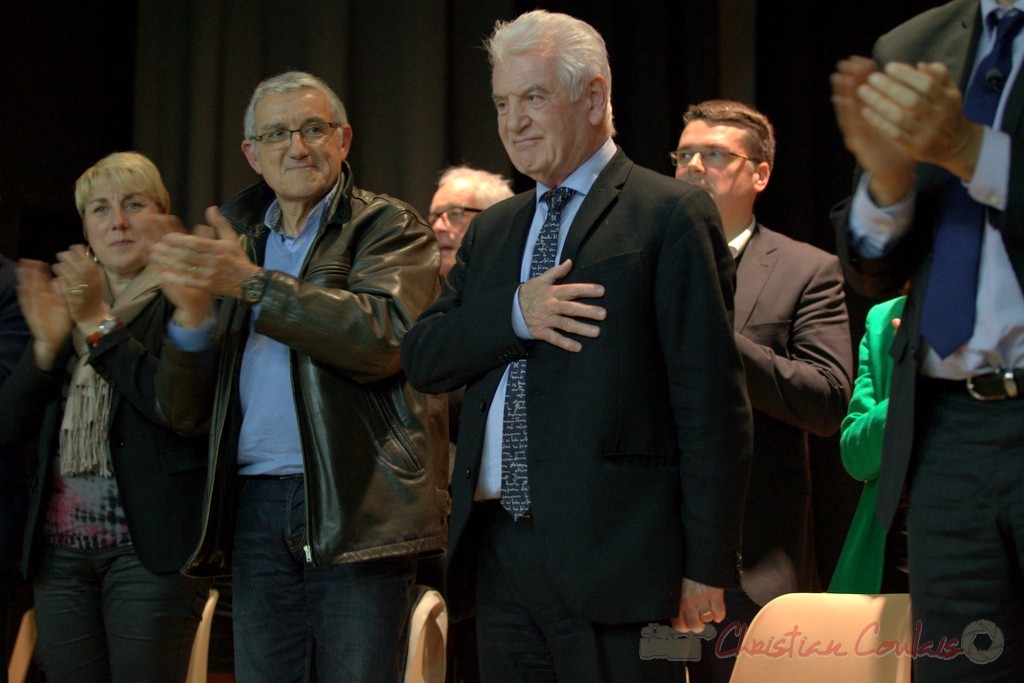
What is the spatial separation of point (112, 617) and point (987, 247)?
2.14m

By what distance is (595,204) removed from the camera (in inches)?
78.7

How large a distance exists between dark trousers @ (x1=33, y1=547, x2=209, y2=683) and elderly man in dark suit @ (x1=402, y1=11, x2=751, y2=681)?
102 cm

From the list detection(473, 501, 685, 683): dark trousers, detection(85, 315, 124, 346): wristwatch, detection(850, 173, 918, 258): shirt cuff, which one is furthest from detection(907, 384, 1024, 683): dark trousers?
detection(85, 315, 124, 346): wristwatch

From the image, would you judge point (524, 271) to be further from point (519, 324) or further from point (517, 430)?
point (517, 430)

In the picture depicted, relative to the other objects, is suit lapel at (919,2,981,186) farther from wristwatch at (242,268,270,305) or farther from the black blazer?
the black blazer

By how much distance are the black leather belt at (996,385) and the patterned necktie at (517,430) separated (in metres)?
0.71

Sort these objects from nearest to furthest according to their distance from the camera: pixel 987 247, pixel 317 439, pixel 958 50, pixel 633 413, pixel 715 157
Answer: pixel 987 247 < pixel 958 50 < pixel 633 413 < pixel 317 439 < pixel 715 157

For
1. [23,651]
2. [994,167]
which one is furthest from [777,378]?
[23,651]

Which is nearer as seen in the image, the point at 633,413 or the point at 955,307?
the point at 955,307

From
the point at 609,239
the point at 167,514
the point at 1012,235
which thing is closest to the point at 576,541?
the point at 609,239

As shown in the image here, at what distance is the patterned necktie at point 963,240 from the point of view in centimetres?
150

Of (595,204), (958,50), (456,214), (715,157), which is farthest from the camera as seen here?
(456,214)

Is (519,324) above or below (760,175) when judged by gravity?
below

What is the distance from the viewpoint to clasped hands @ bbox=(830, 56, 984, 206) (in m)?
1.42
